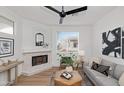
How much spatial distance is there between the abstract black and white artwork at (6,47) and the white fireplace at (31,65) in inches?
32.4

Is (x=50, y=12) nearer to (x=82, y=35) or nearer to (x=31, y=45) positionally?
(x=31, y=45)

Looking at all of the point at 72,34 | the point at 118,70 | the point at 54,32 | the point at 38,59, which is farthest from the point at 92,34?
the point at 118,70

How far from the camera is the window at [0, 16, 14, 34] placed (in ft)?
11.7

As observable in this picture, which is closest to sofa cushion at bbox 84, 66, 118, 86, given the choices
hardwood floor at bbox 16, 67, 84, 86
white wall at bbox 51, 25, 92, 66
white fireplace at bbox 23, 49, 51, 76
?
hardwood floor at bbox 16, 67, 84, 86

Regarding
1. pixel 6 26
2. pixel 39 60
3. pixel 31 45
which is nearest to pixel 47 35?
pixel 31 45

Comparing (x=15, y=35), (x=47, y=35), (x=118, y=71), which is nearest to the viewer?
(x=118, y=71)

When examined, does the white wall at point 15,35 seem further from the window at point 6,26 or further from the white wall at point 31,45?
the white wall at point 31,45

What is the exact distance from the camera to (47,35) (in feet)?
21.0

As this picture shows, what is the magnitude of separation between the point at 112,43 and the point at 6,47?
3.18 meters

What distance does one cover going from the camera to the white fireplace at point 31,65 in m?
4.86

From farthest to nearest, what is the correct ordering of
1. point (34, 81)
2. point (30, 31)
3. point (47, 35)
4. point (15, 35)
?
point (47, 35) < point (30, 31) < point (15, 35) < point (34, 81)

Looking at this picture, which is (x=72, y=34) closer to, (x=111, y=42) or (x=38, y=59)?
(x=38, y=59)

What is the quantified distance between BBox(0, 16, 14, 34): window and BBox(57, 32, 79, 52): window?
2989 mm

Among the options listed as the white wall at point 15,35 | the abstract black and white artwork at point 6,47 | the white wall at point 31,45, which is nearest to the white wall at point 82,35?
the white wall at point 31,45
